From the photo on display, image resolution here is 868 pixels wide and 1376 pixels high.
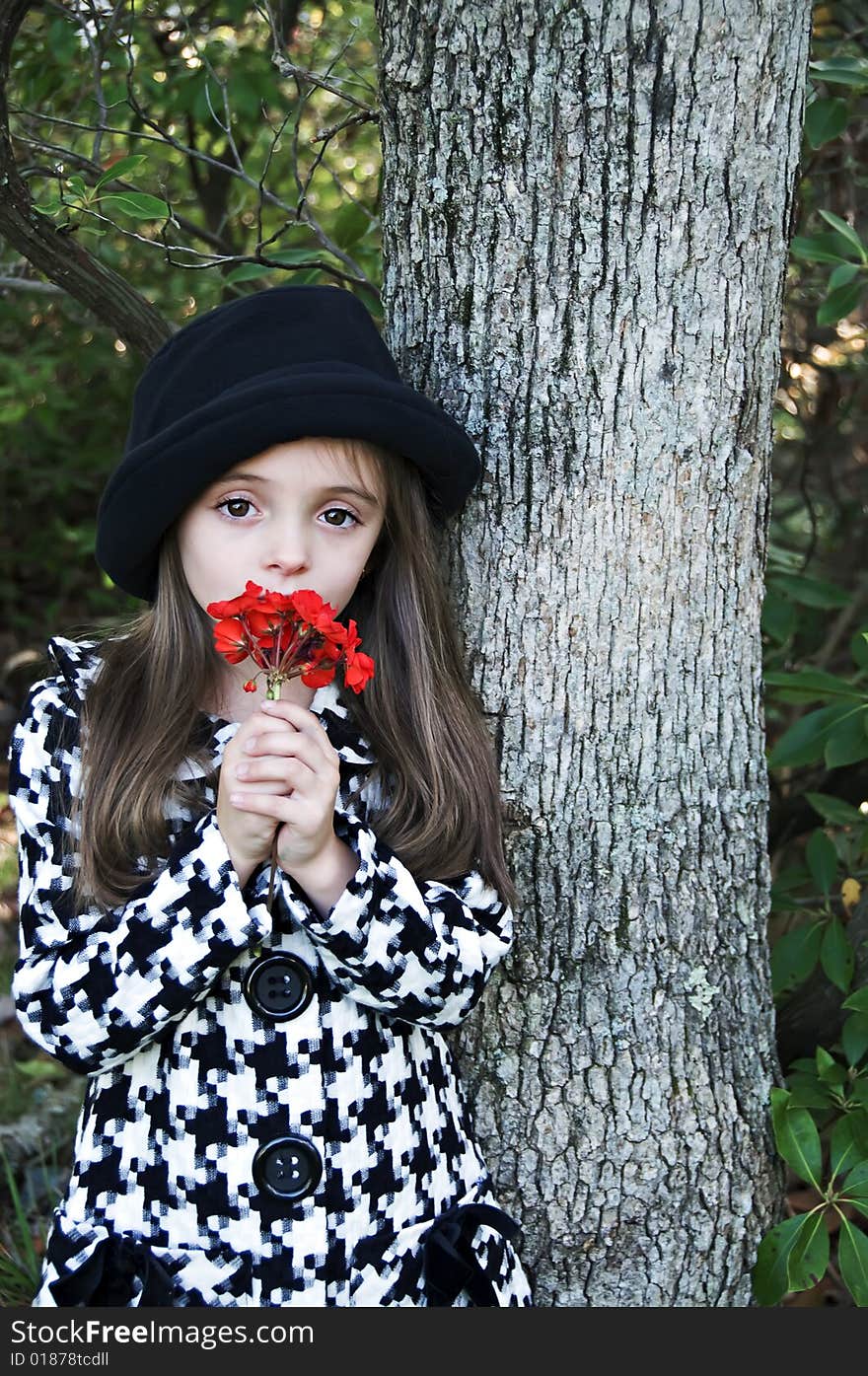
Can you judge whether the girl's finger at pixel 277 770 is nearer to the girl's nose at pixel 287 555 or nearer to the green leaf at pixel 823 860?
the girl's nose at pixel 287 555

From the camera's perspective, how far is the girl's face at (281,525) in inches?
65.8

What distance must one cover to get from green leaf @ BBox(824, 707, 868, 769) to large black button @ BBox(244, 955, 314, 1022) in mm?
1141

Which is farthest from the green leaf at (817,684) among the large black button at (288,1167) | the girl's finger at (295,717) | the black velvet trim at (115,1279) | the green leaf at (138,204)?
the black velvet trim at (115,1279)

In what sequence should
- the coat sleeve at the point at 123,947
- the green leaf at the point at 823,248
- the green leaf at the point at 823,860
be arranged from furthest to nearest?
the green leaf at the point at 823,860 < the green leaf at the point at 823,248 < the coat sleeve at the point at 123,947

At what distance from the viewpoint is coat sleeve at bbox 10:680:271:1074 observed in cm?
161

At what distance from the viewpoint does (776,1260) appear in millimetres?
1964

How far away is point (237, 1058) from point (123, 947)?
0.23 m

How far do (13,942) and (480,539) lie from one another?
303 centimetres

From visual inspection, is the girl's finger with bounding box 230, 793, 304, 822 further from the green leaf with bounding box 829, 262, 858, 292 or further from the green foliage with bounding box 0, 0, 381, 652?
the green leaf with bounding box 829, 262, 858, 292

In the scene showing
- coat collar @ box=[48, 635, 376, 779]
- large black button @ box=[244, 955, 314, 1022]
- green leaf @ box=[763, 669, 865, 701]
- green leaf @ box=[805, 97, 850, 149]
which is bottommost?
large black button @ box=[244, 955, 314, 1022]

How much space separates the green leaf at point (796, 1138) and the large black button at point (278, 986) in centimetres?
79

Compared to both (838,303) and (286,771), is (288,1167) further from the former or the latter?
(838,303)

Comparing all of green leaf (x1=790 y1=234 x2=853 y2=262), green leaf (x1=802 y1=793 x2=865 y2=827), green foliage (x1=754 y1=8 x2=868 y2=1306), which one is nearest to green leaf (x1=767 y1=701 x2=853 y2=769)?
green foliage (x1=754 y1=8 x2=868 y2=1306)

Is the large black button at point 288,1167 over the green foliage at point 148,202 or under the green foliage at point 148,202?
under
